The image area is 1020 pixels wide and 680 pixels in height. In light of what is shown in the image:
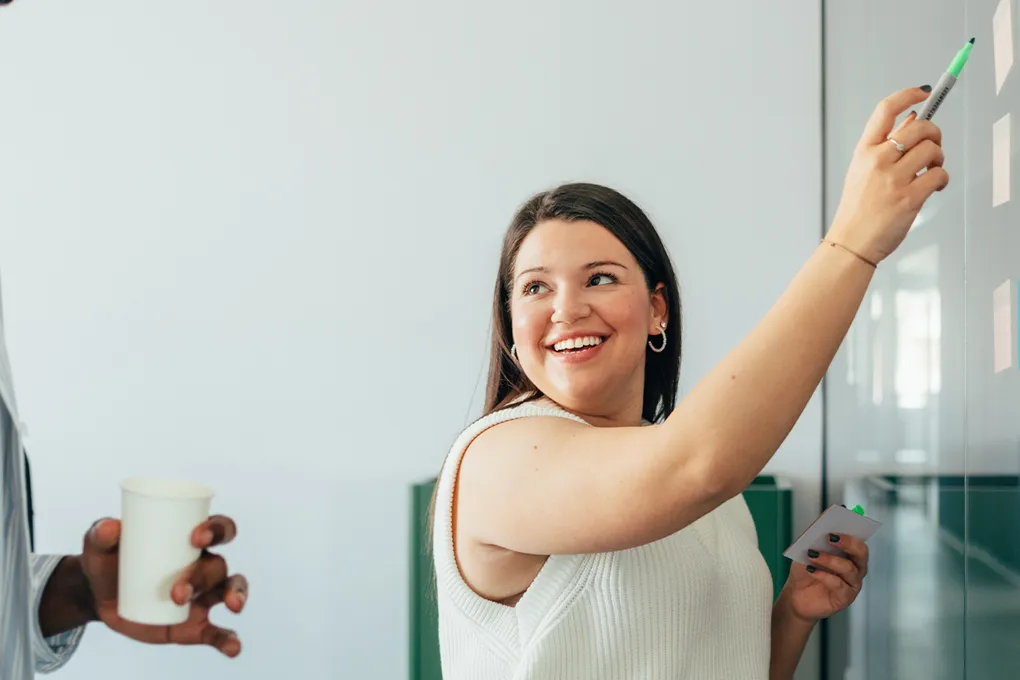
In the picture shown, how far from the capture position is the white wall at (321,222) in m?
2.32

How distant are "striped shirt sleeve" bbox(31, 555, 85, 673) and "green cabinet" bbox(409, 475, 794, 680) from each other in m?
0.81

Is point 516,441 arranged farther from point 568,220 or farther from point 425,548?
point 425,548

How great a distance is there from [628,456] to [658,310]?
0.48 m

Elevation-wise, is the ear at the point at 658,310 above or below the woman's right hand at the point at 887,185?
below

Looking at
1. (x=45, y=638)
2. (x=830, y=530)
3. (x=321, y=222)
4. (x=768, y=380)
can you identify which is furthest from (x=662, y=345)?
(x=321, y=222)

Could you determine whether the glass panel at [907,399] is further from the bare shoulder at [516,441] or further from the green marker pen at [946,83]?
the bare shoulder at [516,441]

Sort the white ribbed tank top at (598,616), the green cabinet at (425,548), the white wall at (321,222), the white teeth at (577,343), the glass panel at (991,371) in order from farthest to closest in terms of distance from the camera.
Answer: the white wall at (321,222) < the green cabinet at (425,548) < the white teeth at (577,343) < the white ribbed tank top at (598,616) < the glass panel at (991,371)

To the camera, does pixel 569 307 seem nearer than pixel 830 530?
Yes

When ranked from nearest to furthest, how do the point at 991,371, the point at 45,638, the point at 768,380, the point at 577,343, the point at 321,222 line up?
the point at 768,380 → the point at 991,371 → the point at 577,343 → the point at 45,638 → the point at 321,222

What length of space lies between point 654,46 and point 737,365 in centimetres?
175

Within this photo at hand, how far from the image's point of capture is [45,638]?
1262mm

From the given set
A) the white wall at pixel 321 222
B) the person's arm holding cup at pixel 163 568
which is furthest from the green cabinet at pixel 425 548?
the person's arm holding cup at pixel 163 568

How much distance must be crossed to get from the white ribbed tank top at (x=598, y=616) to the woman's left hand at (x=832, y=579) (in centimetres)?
21

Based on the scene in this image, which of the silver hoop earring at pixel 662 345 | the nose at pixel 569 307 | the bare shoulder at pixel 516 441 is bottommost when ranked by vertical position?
the bare shoulder at pixel 516 441
